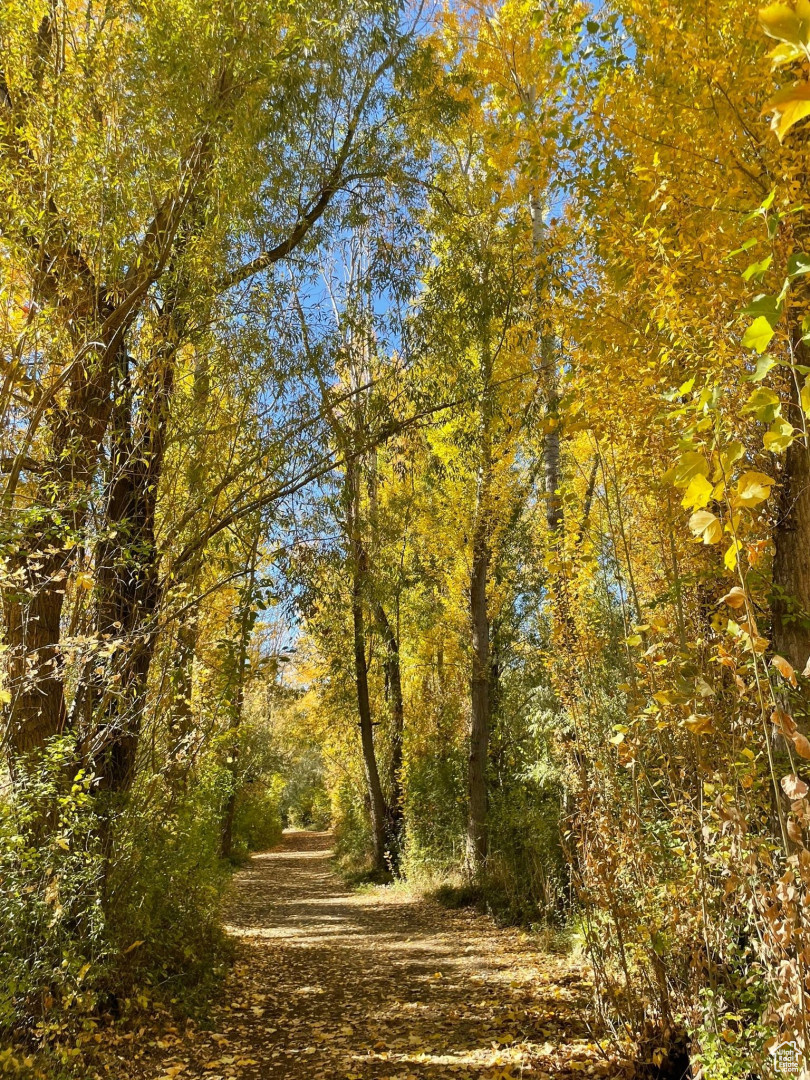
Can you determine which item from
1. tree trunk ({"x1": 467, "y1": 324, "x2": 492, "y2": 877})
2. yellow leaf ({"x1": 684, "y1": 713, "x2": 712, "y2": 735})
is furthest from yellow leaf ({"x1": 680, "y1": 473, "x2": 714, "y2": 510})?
tree trunk ({"x1": 467, "y1": 324, "x2": 492, "y2": 877})

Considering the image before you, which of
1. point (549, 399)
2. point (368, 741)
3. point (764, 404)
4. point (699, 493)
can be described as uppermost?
point (549, 399)

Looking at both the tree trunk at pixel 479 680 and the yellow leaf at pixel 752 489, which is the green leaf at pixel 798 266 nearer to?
the yellow leaf at pixel 752 489

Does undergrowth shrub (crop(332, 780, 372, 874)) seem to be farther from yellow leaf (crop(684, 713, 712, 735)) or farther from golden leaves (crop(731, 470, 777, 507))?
golden leaves (crop(731, 470, 777, 507))

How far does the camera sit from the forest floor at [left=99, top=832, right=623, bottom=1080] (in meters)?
3.77

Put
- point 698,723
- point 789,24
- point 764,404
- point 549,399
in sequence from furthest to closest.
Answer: point 549,399 < point 698,723 < point 764,404 < point 789,24

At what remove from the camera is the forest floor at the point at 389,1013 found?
12.4ft

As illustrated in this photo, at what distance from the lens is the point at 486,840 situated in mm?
9188

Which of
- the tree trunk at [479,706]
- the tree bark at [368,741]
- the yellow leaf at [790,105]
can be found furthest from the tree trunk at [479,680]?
the yellow leaf at [790,105]

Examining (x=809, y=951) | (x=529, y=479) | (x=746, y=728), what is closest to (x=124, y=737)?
(x=746, y=728)

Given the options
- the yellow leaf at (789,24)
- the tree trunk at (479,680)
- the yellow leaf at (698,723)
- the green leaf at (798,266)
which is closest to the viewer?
the yellow leaf at (789,24)

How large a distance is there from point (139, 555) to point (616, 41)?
14.7ft

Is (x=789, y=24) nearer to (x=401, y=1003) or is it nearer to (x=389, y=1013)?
(x=389, y=1013)

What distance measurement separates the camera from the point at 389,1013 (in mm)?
4910

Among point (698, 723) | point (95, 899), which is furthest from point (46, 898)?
point (698, 723)
